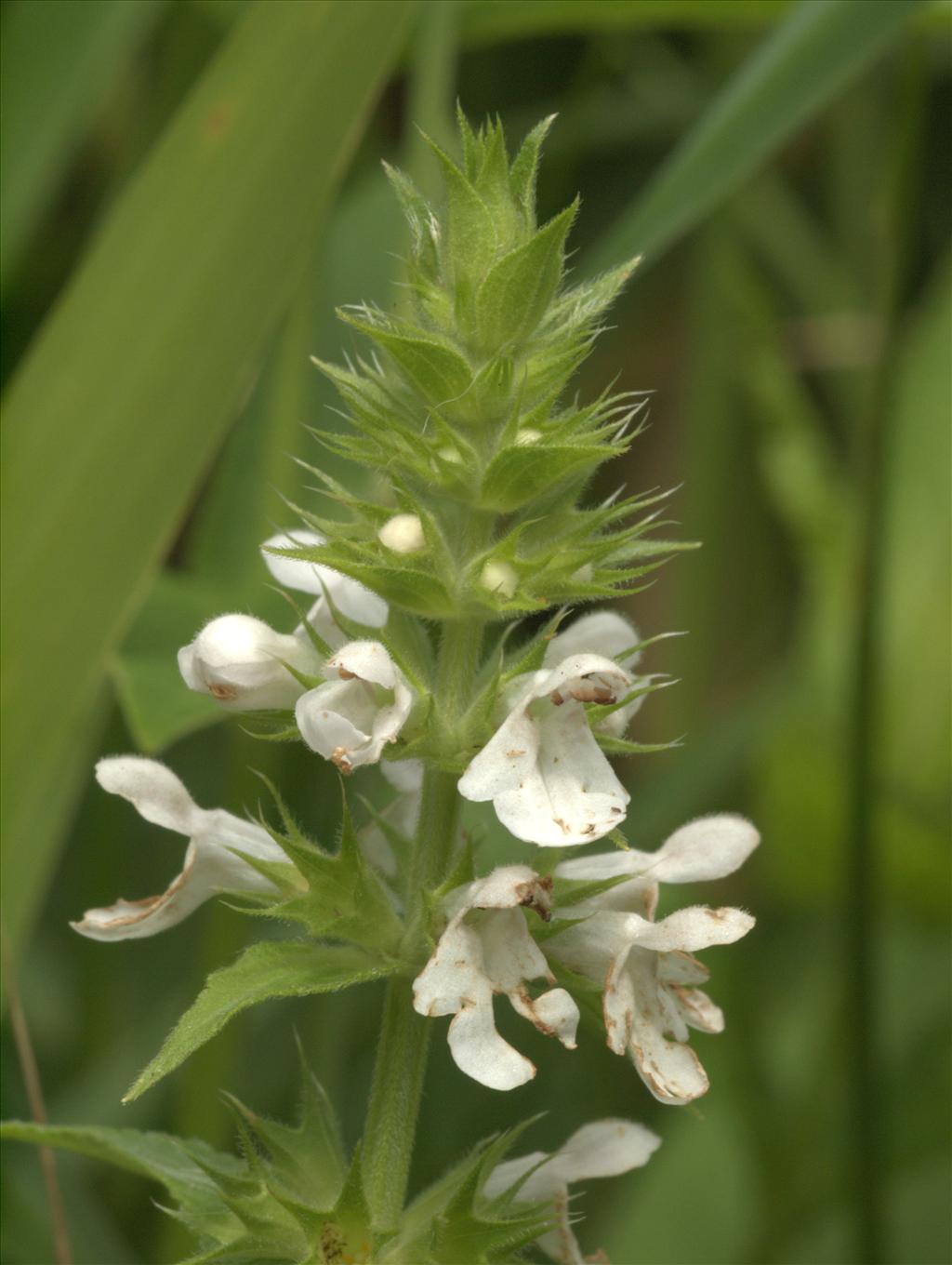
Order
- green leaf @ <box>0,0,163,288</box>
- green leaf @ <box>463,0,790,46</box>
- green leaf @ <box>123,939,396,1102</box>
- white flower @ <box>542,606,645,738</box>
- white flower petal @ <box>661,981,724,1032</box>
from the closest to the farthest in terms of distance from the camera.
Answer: green leaf @ <box>123,939,396,1102</box>
white flower petal @ <box>661,981,724,1032</box>
white flower @ <box>542,606,645,738</box>
green leaf @ <box>0,0,163,288</box>
green leaf @ <box>463,0,790,46</box>

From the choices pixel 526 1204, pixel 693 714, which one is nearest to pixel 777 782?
pixel 693 714

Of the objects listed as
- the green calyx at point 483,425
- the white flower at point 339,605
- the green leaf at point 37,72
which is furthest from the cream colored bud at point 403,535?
the green leaf at point 37,72

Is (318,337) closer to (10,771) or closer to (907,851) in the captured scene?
(10,771)

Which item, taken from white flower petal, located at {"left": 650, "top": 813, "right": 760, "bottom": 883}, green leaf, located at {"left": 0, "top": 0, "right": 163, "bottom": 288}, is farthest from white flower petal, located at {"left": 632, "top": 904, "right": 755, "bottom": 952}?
green leaf, located at {"left": 0, "top": 0, "right": 163, "bottom": 288}

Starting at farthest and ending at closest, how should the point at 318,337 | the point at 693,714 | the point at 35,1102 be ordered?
1. the point at 693,714
2. the point at 318,337
3. the point at 35,1102

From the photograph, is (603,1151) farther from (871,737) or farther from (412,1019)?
(871,737)

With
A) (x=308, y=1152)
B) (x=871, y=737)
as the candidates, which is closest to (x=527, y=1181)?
(x=308, y=1152)

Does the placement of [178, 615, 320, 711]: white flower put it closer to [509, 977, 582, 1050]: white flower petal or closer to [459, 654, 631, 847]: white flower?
[459, 654, 631, 847]: white flower
